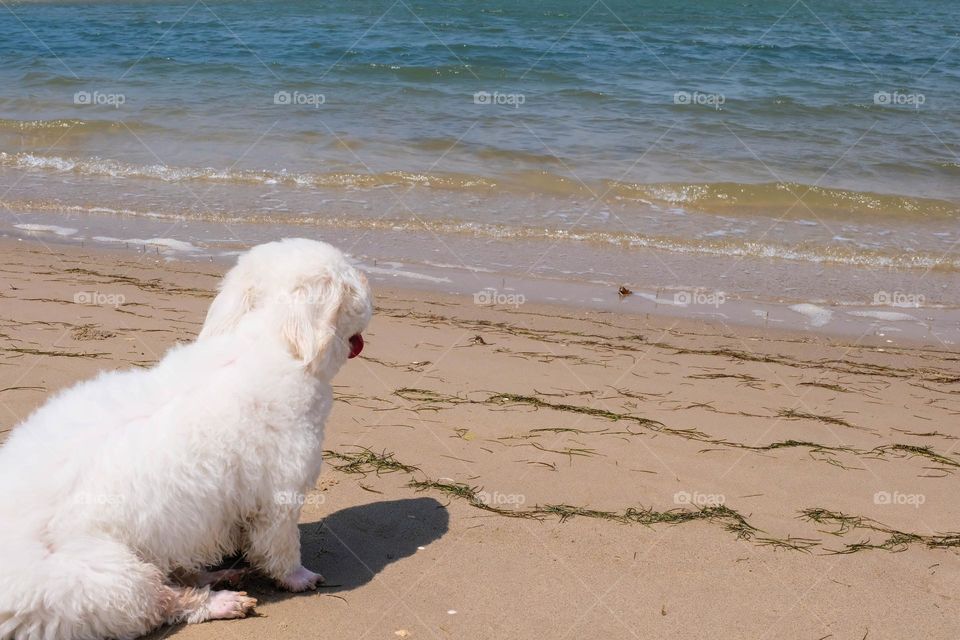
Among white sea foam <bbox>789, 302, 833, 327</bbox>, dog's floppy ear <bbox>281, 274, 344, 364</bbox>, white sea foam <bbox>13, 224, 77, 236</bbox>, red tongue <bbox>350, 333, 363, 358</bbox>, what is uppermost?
dog's floppy ear <bbox>281, 274, 344, 364</bbox>

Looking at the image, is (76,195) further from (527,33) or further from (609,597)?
(527,33)

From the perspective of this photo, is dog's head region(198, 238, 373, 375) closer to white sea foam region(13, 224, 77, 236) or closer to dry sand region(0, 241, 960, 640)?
dry sand region(0, 241, 960, 640)

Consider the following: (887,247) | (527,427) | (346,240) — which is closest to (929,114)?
(887,247)

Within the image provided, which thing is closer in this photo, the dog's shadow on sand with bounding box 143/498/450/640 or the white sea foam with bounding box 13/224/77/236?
the dog's shadow on sand with bounding box 143/498/450/640

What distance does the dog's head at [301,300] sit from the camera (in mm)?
3523

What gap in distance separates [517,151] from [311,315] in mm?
→ 10529

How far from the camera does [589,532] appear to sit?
14.3ft

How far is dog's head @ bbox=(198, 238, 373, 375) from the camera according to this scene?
3.52m

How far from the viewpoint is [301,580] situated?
377 centimetres

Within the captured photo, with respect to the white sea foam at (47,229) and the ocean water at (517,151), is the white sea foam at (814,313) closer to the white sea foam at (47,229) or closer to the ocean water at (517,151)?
the ocean water at (517,151)

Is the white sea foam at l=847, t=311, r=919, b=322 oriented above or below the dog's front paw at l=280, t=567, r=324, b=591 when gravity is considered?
below

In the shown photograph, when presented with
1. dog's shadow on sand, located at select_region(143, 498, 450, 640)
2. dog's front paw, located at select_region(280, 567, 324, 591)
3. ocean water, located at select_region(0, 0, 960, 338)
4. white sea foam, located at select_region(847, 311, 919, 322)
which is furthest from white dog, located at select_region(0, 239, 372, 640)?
white sea foam, located at select_region(847, 311, 919, 322)

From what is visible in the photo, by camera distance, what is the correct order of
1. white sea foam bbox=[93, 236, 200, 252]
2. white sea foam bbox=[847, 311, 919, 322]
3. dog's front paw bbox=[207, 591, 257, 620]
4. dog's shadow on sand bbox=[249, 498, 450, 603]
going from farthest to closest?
white sea foam bbox=[93, 236, 200, 252] < white sea foam bbox=[847, 311, 919, 322] < dog's shadow on sand bbox=[249, 498, 450, 603] < dog's front paw bbox=[207, 591, 257, 620]

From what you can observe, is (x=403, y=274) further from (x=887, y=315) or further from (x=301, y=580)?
(x=301, y=580)
